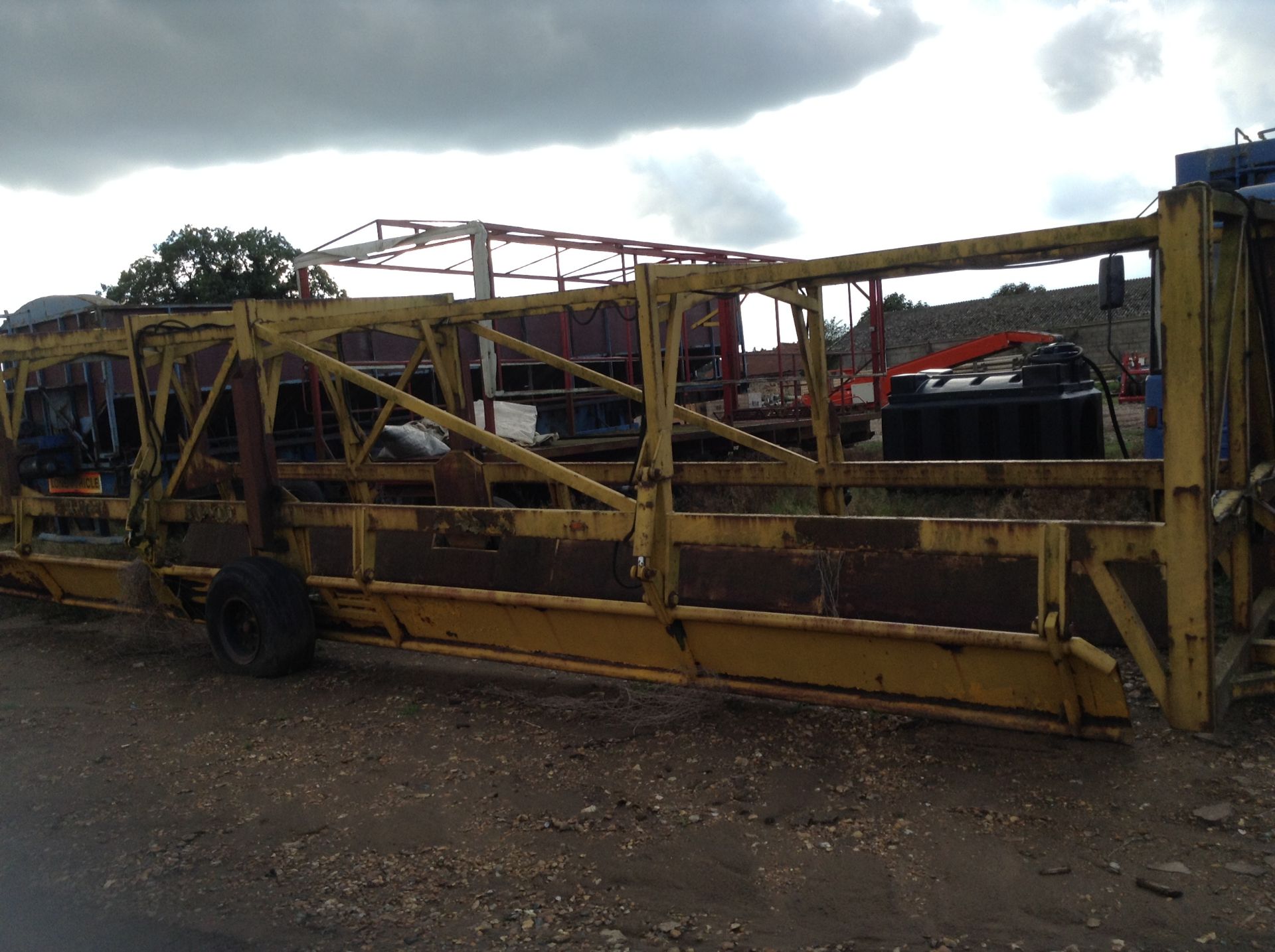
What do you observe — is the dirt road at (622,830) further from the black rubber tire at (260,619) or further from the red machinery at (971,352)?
the red machinery at (971,352)

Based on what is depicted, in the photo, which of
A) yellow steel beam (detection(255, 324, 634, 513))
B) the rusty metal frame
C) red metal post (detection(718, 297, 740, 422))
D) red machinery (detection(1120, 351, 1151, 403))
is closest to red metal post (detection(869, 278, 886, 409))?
red metal post (detection(718, 297, 740, 422))

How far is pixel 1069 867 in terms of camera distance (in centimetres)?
321

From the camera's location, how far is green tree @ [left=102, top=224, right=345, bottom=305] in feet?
98.5

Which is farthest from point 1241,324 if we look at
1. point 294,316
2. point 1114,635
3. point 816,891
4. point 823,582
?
point 294,316

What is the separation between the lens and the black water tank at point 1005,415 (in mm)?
7785

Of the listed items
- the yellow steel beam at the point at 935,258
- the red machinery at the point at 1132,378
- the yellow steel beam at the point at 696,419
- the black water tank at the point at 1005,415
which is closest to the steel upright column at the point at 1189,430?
the yellow steel beam at the point at 935,258

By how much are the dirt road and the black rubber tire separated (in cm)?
51

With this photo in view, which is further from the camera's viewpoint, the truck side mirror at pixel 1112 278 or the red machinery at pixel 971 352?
the red machinery at pixel 971 352

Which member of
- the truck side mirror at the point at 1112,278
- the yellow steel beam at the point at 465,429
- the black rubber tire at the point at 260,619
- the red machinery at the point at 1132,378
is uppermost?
the truck side mirror at the point at 1112,278

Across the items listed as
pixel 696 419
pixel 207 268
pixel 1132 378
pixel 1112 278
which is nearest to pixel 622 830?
pixel 696 419

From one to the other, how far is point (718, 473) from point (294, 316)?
2.69 metres

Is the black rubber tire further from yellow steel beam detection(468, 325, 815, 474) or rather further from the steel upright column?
the steel upright column

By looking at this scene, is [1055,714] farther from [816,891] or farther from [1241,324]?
[1241,324]

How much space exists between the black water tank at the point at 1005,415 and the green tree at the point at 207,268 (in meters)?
24.2
